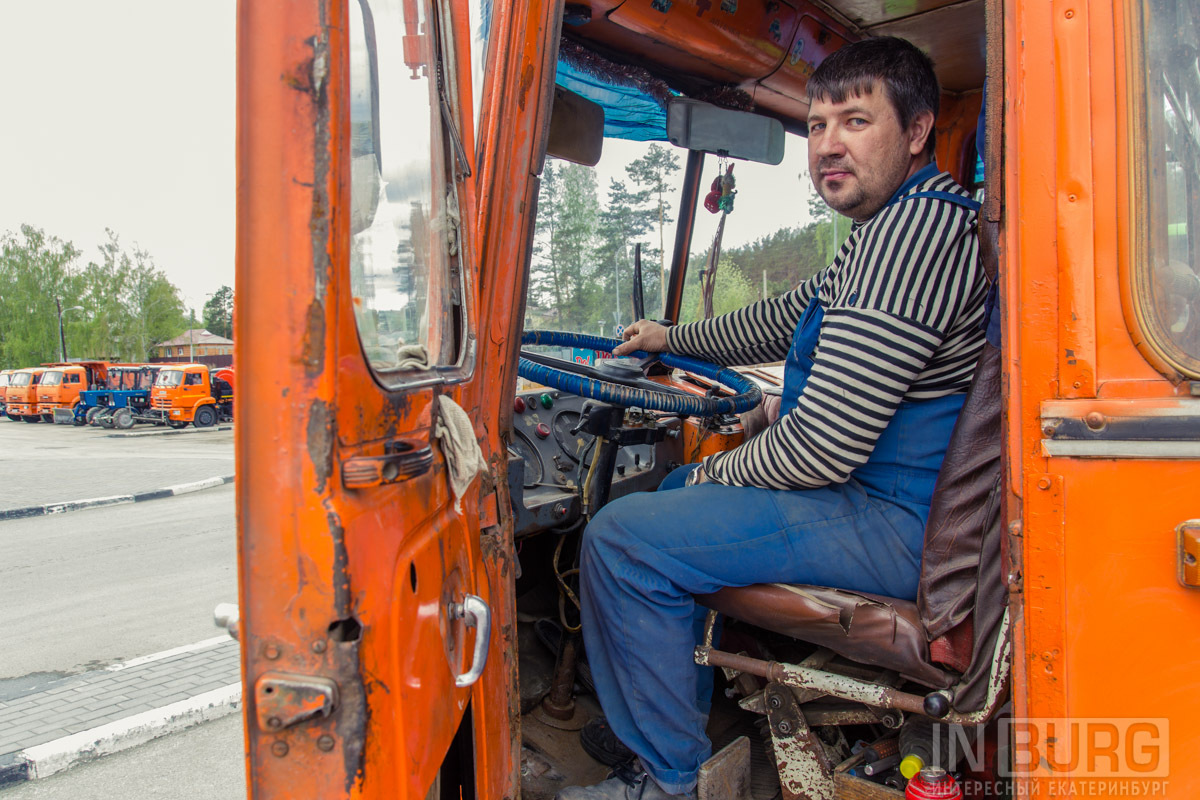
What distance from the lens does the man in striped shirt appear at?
59.1 inches

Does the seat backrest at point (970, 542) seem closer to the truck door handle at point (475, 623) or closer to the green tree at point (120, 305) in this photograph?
the truck door handle at point (475, 623)

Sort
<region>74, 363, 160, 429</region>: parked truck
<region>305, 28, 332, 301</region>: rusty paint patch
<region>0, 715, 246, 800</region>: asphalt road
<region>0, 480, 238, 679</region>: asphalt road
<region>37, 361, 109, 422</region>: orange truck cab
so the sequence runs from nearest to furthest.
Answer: <region>305, 28, 332, 301</region>: rusty paint patch, <region>0, 715, 246, 800</region>: asphalt road, <region>0, 480, 238, 679</region>: asphalt road, <region>74, 363, 160, 429</region>: parked truck, <region>37, 361, 109, 422</region>: orange truck cab

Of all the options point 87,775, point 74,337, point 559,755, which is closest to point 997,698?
point 559,755

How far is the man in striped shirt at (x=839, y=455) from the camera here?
150 centimetres

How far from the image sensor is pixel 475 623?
3.91ft

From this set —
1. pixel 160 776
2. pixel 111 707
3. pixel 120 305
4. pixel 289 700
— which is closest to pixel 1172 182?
pixel 289 700

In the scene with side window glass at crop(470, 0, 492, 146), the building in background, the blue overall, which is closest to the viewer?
side window glass at crop(470, 0, 492, 146)

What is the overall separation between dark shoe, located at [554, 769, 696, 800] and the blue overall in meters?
→ 0.05

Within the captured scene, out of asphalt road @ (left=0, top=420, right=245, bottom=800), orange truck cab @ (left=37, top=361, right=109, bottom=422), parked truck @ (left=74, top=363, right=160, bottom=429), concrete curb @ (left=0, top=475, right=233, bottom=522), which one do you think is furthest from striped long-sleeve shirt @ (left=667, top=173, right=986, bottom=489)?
orange truck cab @ (left=37, top=361, right=109, bottom=422)

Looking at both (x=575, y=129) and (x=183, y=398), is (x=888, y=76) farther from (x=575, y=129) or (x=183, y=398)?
(x=183, y=398)

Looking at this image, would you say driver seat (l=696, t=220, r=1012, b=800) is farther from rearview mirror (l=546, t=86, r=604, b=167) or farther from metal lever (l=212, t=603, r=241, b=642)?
rearview mirror (l=546, t=86, r=604, b=167)

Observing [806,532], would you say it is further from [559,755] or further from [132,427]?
[132,427]

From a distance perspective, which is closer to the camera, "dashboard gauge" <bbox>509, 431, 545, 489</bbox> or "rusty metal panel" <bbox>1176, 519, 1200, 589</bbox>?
"rusty metal panel" <bbox>1176, 519, 1200, 589</bbox>

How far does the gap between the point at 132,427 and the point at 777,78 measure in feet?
90.3
